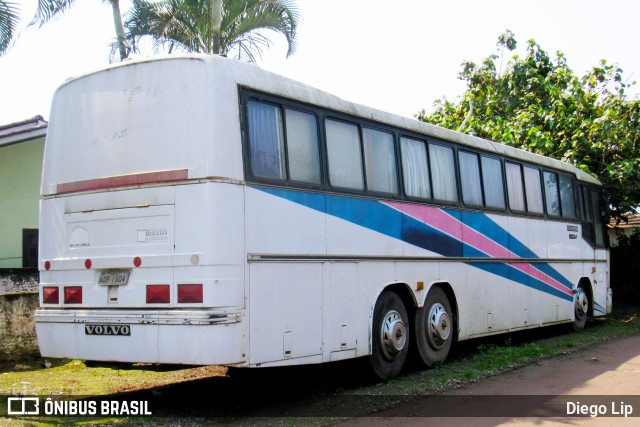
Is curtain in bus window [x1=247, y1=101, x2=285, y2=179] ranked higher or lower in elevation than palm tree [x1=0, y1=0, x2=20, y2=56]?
lower

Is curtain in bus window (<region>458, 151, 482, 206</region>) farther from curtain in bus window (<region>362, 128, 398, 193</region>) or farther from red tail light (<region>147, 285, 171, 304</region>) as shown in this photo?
red tail light (<region>147, 285, 171, 304</region>)

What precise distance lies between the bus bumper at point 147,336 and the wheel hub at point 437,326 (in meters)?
4.06

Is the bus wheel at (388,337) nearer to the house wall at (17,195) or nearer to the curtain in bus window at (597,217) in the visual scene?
the curtain in bus window at (597,217)

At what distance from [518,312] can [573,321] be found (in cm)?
319

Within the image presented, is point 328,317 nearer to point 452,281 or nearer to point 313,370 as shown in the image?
point 313,370

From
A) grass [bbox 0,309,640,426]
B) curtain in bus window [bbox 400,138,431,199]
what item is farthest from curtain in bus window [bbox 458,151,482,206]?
grass [bbox 0,309,640,426]

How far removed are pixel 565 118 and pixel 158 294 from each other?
46.9 ft

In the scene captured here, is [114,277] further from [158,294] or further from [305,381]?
[305,381]

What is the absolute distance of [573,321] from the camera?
51.4 feet

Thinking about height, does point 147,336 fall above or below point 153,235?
below

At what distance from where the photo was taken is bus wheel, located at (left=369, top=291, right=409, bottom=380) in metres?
9.23

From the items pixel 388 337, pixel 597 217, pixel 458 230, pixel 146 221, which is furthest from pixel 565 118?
pixel 146 221

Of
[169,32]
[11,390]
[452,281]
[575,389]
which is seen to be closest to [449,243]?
[452,281]

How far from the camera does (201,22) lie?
56.2 ft
